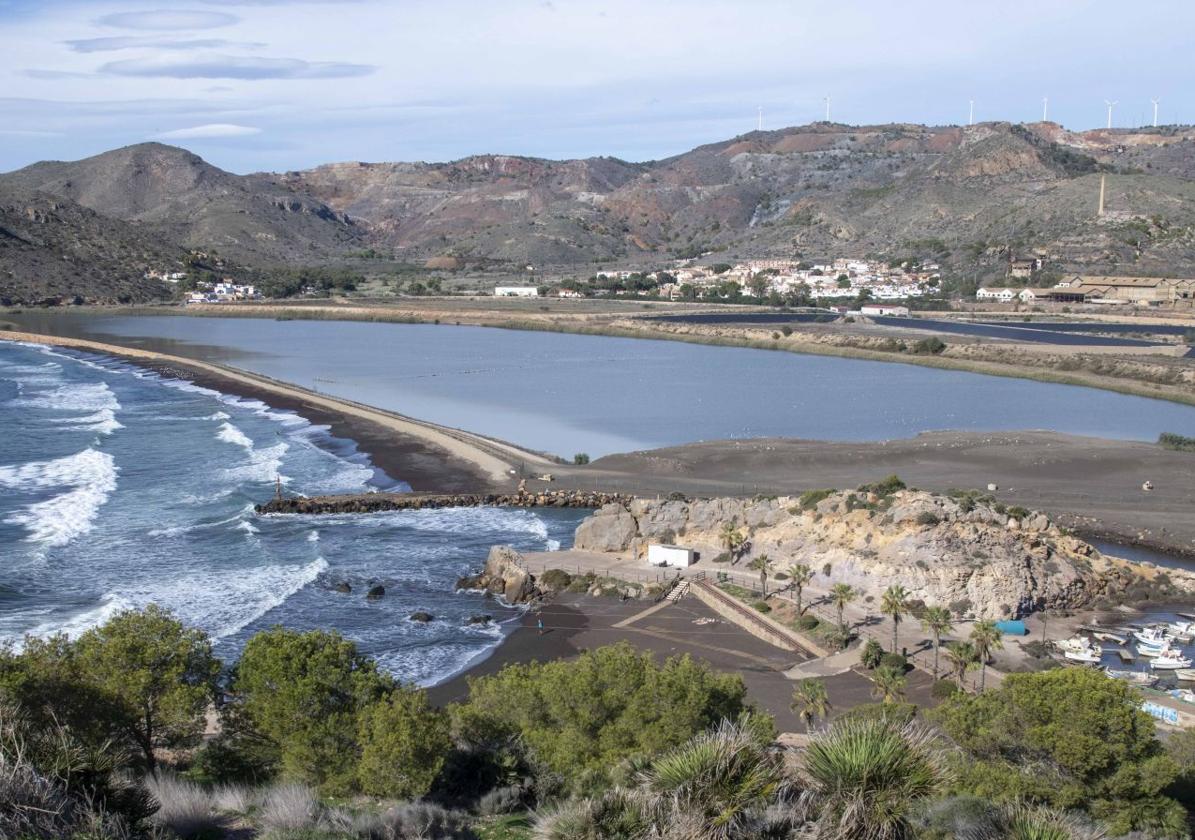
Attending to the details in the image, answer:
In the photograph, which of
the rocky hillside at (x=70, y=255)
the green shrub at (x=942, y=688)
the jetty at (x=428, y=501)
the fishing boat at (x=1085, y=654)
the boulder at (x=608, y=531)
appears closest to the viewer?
the green shrub at (x=942, y=688)

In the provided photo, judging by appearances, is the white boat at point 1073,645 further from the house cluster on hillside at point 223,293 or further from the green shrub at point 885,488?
the house cluster on hillside at point 223,293

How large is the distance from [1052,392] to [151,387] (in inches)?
2106

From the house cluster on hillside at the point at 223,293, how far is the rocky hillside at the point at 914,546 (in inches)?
5168

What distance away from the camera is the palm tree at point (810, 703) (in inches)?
792

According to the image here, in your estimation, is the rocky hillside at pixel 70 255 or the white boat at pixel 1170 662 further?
the rocky hillside at pixel 70 255

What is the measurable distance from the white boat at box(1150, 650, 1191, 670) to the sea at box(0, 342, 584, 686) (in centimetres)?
1378

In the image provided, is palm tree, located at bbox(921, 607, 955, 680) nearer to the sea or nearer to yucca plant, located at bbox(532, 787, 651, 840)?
the sea

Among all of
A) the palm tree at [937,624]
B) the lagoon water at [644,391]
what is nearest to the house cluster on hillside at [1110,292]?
the lagoon water at [644,391]

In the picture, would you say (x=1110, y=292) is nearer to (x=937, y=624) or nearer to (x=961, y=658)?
(x=937, y=624)

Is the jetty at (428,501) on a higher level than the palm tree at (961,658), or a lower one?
lower

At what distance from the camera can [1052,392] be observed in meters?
74.4

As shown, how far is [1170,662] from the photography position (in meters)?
24.7

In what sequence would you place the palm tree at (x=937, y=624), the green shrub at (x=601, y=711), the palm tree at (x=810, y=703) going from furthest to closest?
the palm tree at (x=937, y=624) < the palm tree at (x=810, y=703) < the green shrub at (x=601, y=711)

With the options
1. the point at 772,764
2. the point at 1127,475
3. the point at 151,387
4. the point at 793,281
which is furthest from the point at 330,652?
the point at 793,281
